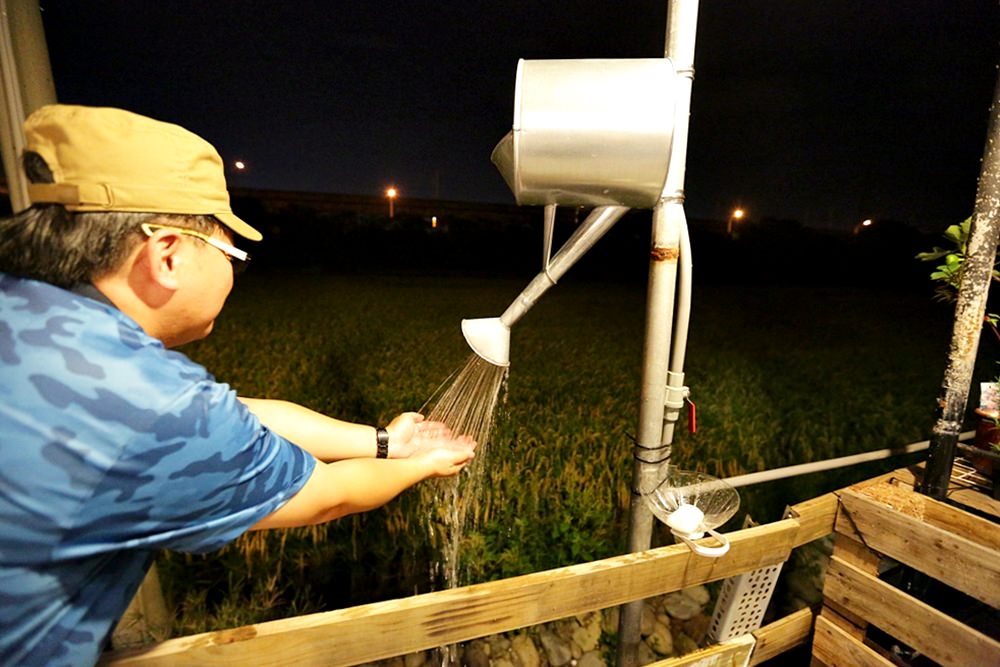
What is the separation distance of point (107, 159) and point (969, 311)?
10.7 ft

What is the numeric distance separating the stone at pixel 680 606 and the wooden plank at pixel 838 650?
73 centimetres

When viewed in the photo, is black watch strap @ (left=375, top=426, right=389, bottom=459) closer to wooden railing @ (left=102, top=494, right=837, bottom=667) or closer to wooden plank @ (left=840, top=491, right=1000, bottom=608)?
wooden railing @ (left=102, top=494, right=837, bottom=667)

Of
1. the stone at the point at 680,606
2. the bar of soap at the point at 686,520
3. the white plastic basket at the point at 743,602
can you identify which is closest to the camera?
the bar of soap at the point at 686,520

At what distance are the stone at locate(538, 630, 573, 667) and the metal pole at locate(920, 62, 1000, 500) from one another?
2092 millimetres

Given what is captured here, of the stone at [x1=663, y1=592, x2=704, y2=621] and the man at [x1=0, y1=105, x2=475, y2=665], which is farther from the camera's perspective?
the stone at [x1=663, y1=592, x2=704, y2=621]

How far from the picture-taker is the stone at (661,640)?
9.76 ft

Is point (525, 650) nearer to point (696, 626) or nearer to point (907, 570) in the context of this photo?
point (696, 626)

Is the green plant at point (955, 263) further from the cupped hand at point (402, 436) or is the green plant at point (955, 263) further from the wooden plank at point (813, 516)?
the cupped hand at point (402, 436)

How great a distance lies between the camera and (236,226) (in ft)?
3.71

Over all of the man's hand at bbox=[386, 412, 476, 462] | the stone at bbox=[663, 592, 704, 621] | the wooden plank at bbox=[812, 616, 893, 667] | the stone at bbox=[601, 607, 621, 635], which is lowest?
the stone at bbox=[663, 592, 704, 621]

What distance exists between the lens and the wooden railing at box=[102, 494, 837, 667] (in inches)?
51.1

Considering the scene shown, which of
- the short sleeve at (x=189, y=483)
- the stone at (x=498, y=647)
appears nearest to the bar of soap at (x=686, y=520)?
the short sleeve at (x=189, y=483)

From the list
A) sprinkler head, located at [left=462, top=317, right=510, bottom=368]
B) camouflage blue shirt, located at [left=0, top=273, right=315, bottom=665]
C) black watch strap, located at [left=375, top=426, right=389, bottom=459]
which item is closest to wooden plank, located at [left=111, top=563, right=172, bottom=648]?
black watch strap, located at [left=375, top=426, right=389, bottom=459]

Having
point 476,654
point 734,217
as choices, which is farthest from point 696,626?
point 734,217
